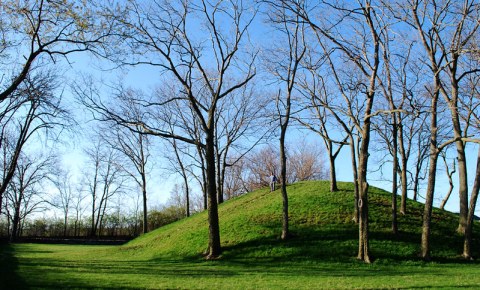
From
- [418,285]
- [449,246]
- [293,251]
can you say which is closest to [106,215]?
[293,251]

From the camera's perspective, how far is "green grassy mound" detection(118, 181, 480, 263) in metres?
17.3

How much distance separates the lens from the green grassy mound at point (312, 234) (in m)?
17.3

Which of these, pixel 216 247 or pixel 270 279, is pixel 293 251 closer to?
pixel 216 247

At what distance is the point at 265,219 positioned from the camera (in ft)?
71.3

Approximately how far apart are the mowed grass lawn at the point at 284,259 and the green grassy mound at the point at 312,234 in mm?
47

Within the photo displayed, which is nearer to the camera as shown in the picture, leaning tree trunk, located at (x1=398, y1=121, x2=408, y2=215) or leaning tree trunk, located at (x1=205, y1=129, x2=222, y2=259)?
leaning tree trunk, located at (x1=205, y1=129, x2=222, y2=259)

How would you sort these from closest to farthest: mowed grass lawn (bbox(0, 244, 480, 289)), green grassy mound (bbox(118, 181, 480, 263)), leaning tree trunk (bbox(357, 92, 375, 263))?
mowed grass lawn (bbox(0, 244, 480, 289)) → leaning tree trunk (bbox(357, 92, 375, 263)) → green grassy mound (bbox(118, 181, 480, 263))

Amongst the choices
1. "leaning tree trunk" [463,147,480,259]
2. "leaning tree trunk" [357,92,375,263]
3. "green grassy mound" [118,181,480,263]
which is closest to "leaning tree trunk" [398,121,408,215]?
"green grassy mound" [118,181,480,263]

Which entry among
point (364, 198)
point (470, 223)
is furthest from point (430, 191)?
point (364, 198)

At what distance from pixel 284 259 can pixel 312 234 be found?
9.83ft

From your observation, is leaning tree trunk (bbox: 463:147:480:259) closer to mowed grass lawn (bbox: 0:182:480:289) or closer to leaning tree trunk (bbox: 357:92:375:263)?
mowed grass lawn (bbox: 0:182:480:289)

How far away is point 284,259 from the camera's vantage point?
54.9 feet

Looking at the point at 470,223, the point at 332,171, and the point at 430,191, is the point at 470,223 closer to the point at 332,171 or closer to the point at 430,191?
the point at 430,191

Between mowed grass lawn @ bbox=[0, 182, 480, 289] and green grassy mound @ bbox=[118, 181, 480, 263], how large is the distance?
0.05 metres
